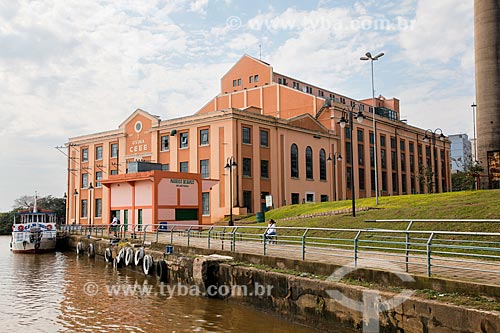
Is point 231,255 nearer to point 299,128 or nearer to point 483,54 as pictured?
point 483,54

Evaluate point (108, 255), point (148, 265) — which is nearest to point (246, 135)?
point (108, 255)

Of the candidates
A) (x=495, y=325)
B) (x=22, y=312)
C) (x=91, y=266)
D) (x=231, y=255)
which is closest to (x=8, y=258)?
(x=91, y=266)

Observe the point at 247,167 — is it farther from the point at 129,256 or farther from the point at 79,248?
the point at 129,256

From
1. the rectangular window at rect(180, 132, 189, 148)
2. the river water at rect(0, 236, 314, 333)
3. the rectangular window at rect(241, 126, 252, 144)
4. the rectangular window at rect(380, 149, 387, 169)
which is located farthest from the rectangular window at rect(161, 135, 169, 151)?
the rectangular window at rect(380, 149, 387, 169)

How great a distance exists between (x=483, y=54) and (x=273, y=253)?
768 inches

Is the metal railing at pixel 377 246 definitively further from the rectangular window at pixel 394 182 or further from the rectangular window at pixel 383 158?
the rectangular window at pixel 394 182

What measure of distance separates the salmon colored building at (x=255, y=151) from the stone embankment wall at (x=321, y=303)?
17.7 metres

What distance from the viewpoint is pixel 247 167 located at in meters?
46.2

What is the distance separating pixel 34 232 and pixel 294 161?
26.2 m

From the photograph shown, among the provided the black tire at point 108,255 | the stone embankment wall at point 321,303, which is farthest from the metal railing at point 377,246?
the black tire at point 108,255

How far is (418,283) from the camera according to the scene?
1079 centimetres

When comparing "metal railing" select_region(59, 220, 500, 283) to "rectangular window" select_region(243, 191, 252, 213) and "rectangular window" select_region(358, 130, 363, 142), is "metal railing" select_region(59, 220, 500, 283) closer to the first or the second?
"rectangular window" select_region(243, 191, 252, 213)

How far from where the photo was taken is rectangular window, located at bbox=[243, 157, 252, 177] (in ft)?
151

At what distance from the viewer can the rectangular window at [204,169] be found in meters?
46.5
